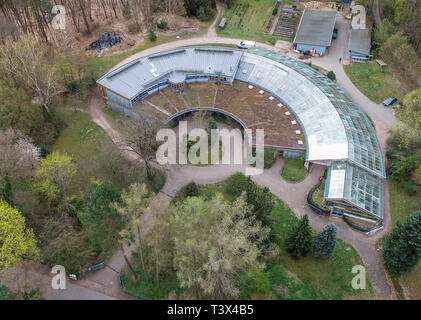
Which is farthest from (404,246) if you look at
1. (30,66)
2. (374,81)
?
(30,66)

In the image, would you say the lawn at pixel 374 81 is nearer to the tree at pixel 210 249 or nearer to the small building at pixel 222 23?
the small building at pixel 222 23

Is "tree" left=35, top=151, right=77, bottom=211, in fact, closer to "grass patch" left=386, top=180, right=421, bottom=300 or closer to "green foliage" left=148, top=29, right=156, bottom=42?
"grass patch" left=386, top=180, right=421, bottom=300

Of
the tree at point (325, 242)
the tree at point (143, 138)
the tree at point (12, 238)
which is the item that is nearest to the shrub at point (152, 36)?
the tree at point (143, 138)

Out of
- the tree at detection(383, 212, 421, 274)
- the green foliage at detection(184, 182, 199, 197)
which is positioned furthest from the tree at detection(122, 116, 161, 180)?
the tree at detection(383, 212, 421, 274)

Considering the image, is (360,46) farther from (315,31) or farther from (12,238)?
(12,238)

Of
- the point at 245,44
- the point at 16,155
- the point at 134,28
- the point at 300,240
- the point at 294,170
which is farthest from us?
the point at 134,28
